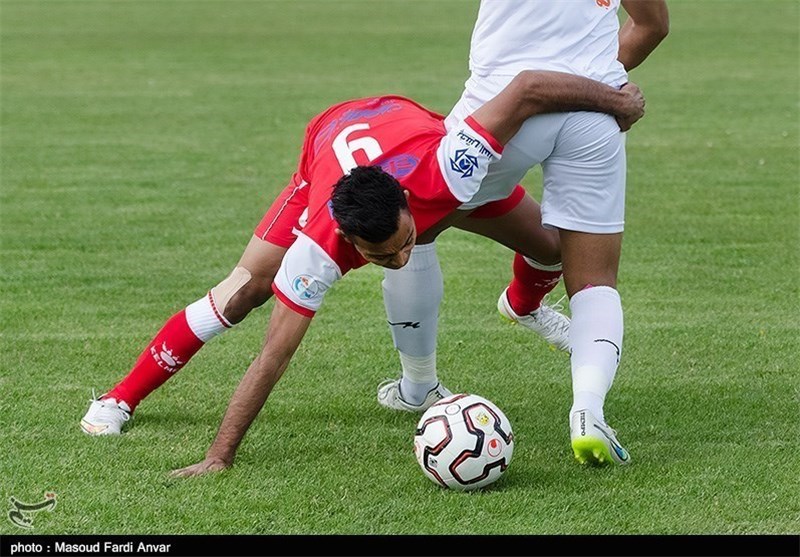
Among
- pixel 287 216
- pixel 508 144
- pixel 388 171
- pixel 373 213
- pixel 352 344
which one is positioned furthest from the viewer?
pixel 352 344

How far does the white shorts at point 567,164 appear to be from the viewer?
5.65m

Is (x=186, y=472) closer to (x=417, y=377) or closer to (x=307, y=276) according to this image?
(x=307, y=276)

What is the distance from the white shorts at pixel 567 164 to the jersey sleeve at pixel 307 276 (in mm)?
738

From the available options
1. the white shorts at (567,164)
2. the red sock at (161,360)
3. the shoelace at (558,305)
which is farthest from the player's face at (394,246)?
the shoelace at (558,305)

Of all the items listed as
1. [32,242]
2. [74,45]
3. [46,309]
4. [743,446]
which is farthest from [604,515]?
[74,45]

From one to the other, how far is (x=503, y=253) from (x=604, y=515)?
4.83m

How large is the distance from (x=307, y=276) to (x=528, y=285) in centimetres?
198

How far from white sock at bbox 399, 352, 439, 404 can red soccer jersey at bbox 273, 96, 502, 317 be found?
3.48 ft

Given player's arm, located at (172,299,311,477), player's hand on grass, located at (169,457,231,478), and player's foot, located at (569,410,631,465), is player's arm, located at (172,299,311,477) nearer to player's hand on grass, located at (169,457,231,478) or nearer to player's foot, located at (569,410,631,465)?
player's hand on grass, located at (169,457,231,478)

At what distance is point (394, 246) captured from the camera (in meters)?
5.16

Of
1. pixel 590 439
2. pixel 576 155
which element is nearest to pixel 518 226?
pixel 576 155

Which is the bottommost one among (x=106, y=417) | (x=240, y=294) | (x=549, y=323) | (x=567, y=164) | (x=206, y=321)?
(x=549, y=323)

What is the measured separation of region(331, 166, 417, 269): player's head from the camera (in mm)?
5035

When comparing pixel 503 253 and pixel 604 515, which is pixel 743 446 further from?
pixel 503 253
